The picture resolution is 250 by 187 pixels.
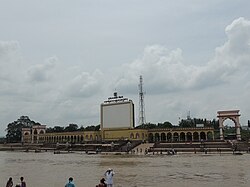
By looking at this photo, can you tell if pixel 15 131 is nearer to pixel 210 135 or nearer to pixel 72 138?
pixel 72 138

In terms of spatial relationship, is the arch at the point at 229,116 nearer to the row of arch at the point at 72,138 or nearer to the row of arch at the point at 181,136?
the row of arch at the point at 181,136

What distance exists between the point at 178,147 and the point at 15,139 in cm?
8425

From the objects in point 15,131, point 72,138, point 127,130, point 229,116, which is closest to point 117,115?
point 127,130

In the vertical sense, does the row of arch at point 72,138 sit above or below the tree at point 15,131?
below

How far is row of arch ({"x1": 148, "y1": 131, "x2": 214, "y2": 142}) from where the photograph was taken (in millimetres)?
82250

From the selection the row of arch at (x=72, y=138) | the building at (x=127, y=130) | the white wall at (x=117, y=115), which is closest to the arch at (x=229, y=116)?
the building at (x=127, y=130)

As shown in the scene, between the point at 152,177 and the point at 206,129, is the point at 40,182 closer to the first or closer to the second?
the point at 152,177

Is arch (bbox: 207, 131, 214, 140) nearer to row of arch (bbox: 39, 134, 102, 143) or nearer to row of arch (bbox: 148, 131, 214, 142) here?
row of arch (bbox: 148, 131, 214, 142)

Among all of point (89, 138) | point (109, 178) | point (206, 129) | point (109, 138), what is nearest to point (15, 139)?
point (89, 138)

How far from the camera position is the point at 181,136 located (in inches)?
3408

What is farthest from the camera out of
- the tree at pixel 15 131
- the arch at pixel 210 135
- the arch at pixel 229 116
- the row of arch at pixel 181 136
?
the tree at pixel 15 131

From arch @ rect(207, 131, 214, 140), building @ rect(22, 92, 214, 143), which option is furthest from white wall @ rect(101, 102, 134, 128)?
arch @ rect(207, 131, 214, 140)

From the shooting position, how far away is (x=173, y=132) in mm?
85000

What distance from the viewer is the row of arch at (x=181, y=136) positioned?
270 feet
